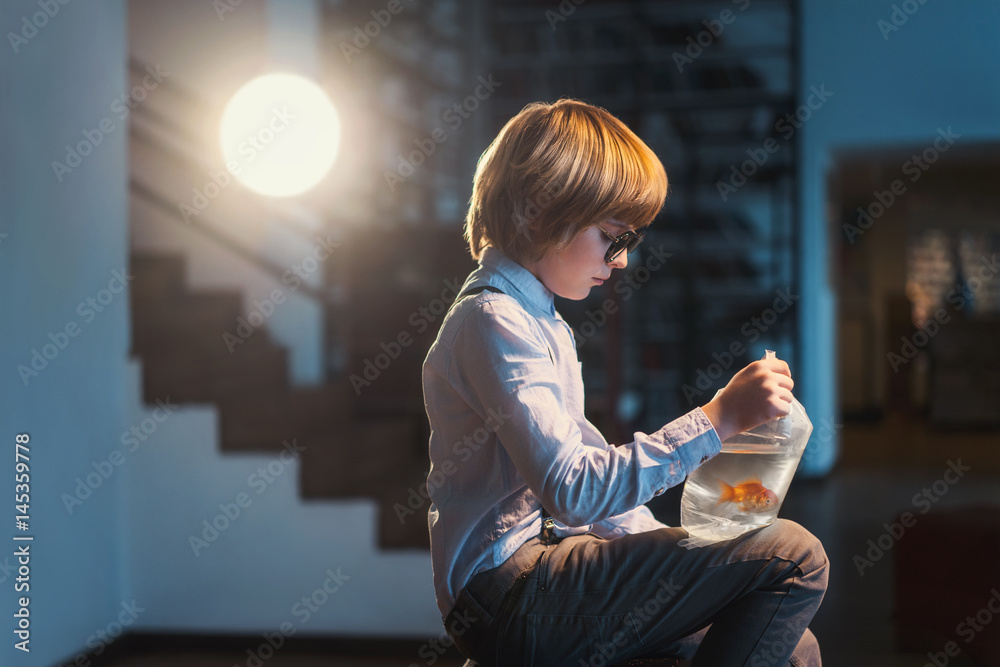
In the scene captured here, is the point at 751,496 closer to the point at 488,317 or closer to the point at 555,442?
the point at 555,442

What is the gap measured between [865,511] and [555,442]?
4.03 metres

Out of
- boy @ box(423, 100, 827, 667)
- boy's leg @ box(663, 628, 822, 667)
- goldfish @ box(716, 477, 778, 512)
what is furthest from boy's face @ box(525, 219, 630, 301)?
boy's leg @ box(663, 628, 822, 667)

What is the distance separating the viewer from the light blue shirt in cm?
104

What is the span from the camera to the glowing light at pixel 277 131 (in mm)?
3299

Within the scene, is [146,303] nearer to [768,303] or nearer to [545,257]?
[545,257]

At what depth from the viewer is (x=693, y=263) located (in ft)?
18.0

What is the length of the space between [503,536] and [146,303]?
245 cm

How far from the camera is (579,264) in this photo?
122cm

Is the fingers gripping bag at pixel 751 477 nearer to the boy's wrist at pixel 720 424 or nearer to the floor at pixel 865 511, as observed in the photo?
the boy's wrist at pixel 720 424

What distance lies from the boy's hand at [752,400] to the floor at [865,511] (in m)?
1.91

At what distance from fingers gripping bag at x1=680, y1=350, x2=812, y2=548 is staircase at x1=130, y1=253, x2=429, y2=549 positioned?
1706 mm

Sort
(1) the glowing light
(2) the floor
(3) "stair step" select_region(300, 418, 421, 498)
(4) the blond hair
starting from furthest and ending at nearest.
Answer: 1. (1) the glowing light
2. (3) "stair step" select_region(300, 418, 421, 498)
3. (2) the floor
4. (4) the blond hair

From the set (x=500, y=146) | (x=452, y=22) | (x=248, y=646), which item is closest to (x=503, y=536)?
(x=500, y=146)

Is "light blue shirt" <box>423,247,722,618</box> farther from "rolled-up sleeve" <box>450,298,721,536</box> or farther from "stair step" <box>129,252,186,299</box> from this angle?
"stair step" <box>129,252,186,299</box>
